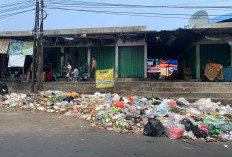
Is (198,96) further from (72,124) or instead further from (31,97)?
(31,97)

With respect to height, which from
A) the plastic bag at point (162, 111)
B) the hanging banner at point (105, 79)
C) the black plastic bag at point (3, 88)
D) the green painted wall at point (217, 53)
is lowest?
the plastic bag at point (162, 111)

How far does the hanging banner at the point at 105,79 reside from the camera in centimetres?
942

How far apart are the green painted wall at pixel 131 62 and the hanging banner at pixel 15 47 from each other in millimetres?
6240

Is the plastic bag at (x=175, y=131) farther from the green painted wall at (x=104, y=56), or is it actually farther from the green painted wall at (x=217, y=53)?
the green painted wall at (x=217, y=53)

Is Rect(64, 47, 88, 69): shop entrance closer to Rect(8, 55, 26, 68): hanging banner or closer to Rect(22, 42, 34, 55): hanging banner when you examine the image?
Rect(22, 42, 34, 55): hanging banner

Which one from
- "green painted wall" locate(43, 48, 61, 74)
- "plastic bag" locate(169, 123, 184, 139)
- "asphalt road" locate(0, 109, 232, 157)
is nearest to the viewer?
"asphalt road" locate(0, 109, 232, 157)

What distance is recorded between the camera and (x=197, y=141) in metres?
4.61

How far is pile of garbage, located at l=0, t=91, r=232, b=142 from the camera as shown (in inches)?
193

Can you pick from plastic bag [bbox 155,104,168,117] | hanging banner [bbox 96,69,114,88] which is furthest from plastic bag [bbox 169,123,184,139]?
hanging banner [bbox 96,69,114,88]

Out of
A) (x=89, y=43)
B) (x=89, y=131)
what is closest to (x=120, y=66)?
(x=89, y=43)

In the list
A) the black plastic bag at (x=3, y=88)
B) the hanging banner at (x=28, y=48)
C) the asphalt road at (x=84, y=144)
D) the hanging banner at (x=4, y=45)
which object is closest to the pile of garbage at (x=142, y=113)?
the asphalt road at (x=84, y=144)

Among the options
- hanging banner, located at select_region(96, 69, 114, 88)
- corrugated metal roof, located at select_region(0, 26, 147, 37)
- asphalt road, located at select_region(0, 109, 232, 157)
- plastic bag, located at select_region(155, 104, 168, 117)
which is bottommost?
asphalt road, located at select_region(0, 109, 232, 157)

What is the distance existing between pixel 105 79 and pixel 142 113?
12.1 ft

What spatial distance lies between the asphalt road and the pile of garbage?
33 cm
